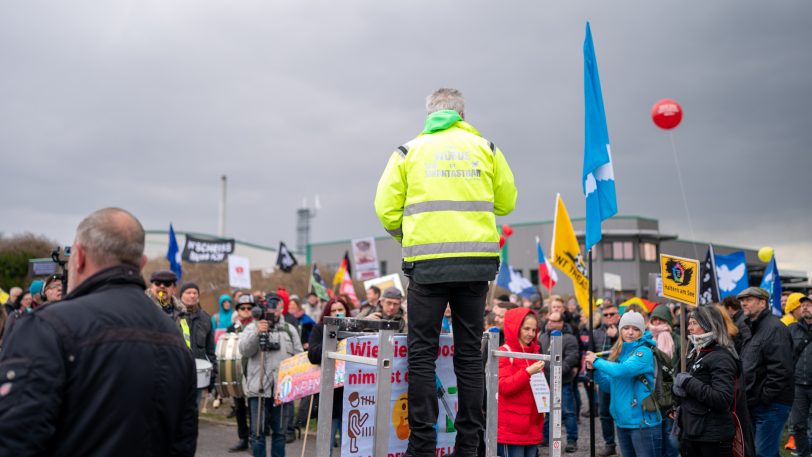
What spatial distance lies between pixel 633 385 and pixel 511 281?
1709 cm

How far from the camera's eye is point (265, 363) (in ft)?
32.5

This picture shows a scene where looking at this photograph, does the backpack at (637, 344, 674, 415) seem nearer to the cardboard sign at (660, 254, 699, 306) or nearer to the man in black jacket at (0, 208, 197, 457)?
the cardboard sign at (660, 254, 699, 306)

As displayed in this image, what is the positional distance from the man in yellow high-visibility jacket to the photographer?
5.22 m

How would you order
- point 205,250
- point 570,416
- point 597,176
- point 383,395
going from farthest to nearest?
point 205,250 → point 570,416 → point 597,176 → point 383,395

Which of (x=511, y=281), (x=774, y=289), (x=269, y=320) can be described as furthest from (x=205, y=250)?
(x=774, y=289)

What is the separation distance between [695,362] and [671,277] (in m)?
2.99

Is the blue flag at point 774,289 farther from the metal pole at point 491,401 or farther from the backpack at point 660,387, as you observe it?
the metal pole at point 491,401

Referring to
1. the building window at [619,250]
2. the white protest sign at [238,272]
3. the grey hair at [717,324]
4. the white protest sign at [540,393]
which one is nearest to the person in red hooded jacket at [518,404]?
the white protest sign at [540,393]

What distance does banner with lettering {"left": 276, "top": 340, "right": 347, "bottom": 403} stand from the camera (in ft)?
22.8

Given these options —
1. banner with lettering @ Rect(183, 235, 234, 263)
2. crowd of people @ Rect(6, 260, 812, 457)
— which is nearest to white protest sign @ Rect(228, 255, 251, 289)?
banner with lettering @ Rect(183, 235, 234, 263)

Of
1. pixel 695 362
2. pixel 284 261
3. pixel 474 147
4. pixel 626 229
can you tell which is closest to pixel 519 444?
pixel 695 362

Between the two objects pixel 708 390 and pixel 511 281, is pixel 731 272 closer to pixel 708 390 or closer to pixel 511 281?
pixel 511 281

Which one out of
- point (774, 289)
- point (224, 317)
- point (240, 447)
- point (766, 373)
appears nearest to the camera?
point (766, 373)

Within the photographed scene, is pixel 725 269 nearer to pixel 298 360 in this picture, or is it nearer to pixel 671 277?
pixel 671 277
